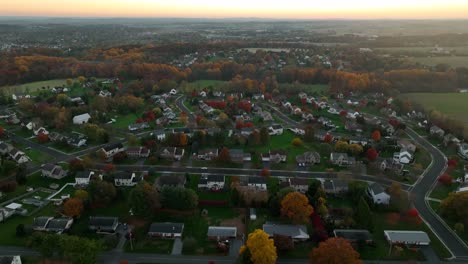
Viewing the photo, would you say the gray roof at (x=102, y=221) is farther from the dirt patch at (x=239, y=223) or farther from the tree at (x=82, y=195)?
the dirt patch at (x=239, y=223)

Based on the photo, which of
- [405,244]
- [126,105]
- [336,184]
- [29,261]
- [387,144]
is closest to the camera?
[29,261]

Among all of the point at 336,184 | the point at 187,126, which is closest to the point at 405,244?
the point at 336,184

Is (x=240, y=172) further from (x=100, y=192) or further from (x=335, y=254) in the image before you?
(x=335, y=254)

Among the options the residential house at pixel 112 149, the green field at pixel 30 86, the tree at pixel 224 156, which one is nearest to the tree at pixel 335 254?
the tree at pixel 224 156

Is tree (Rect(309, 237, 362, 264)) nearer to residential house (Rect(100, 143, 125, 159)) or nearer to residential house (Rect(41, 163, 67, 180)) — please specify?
residential house (Rect(41, 163, 67, 180))

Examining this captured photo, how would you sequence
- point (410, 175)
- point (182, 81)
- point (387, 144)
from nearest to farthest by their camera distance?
point (410, 175), point (387, 144), point (182, 81)

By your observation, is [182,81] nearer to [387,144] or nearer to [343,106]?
[343,106]
